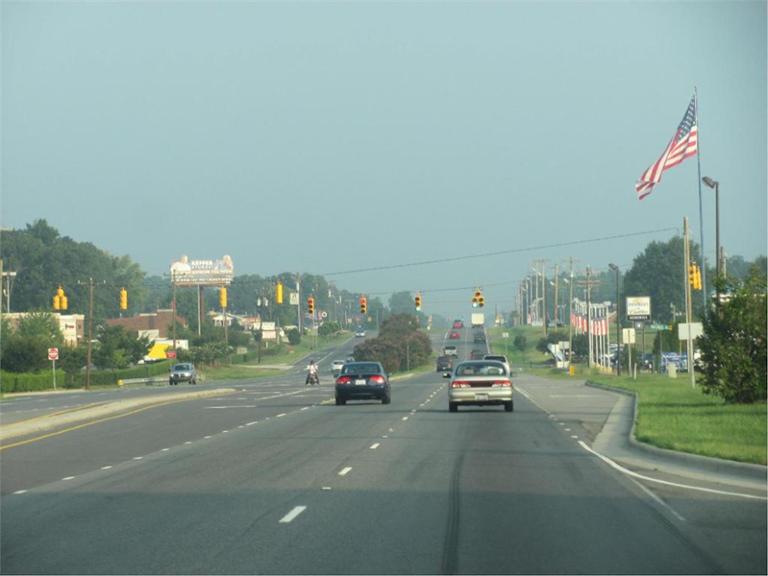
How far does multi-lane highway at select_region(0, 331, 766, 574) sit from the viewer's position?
12.3 m

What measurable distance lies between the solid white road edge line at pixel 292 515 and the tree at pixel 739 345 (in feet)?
78.1

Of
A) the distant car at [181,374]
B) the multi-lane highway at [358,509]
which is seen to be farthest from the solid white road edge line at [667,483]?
the distant car at [181,374]

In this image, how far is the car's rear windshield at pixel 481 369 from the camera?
41.0 metres

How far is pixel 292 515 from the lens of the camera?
619 inches

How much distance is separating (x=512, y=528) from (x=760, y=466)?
22.8 feet

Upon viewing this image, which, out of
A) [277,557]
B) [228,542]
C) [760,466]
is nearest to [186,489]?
[228,542]

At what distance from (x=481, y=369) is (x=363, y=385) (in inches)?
319

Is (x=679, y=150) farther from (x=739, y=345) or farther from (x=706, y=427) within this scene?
(x=706, y=427)

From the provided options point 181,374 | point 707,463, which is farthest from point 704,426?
point 181,374

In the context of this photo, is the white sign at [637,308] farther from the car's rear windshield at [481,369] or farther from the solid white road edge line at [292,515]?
the solid white road edge line at [292,515]

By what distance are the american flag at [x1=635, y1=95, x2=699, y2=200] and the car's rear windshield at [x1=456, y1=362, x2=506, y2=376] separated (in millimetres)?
14192

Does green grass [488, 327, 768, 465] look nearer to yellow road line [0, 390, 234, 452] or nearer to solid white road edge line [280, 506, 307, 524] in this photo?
solid white road edge line [280, 506, 307, 524]

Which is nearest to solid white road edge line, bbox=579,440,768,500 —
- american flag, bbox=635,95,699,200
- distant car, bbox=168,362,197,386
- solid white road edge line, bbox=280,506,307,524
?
solid white road edge line, bbox=280,506,307,524

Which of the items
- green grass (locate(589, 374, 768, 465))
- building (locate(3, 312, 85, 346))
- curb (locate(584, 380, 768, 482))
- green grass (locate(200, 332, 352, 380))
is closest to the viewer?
curb (locate(584, 380, 768, 482))
